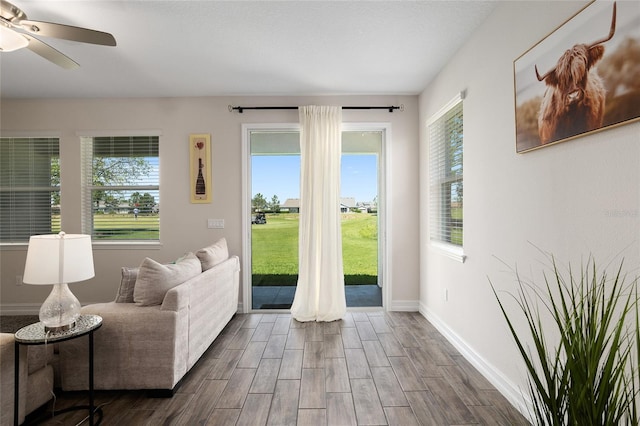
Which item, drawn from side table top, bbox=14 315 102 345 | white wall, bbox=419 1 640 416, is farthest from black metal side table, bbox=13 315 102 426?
white wall, bbox=419 1 640 416

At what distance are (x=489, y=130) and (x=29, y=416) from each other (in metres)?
3.59

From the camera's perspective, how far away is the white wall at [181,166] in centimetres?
375

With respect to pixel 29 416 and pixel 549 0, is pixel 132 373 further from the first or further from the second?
pixel 549 0

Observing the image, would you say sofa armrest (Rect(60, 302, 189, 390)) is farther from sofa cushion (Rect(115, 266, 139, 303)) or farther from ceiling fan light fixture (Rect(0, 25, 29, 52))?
ceiling fan light fixture (Rect(0, 25, 29, 52))

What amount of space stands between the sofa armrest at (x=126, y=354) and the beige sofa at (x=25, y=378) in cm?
10

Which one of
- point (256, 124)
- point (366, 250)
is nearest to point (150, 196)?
point (256, 124)

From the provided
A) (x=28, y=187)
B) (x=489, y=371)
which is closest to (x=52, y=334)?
(x=489, y=371)

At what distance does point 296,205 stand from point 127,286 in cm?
206

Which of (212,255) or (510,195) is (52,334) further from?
(510,195)

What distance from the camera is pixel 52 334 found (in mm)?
1715

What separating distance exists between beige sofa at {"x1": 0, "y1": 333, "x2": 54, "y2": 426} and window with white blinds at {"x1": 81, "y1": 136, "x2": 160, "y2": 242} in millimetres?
2052

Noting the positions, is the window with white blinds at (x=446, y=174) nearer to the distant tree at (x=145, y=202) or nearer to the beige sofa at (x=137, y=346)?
the beige sofa at (x=137, y=346)

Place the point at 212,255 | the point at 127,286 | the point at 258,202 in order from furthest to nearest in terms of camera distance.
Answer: the point at 258,202 → the point at 212,255 → the point at 127,286

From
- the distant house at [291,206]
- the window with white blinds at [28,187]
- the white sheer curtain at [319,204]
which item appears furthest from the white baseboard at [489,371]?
the window with white blinds at [28,187]
